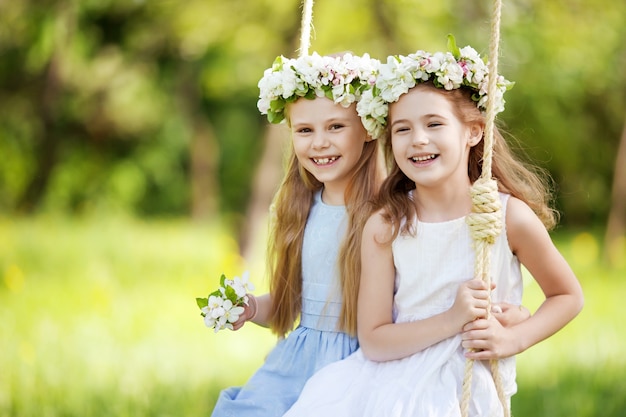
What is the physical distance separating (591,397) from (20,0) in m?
6.32

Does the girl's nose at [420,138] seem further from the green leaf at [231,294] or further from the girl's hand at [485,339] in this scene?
the green leaf at [231,294]

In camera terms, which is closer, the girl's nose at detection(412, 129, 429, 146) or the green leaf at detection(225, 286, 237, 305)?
the girl's nose at detection(412, 129, 429, 146)

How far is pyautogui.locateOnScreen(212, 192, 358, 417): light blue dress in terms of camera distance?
2680mm

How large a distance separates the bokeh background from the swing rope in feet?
1.87

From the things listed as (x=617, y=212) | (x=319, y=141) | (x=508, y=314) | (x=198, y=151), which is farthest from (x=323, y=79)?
(x=198, y=151)

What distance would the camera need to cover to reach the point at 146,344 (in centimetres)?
548

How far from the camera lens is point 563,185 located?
14156mm

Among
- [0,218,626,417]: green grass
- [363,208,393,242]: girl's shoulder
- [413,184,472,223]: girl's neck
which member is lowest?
[0,218,626,417]: green grass

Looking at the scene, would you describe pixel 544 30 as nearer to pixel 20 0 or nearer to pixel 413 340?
pixel 20 0

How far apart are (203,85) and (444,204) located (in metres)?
12.6

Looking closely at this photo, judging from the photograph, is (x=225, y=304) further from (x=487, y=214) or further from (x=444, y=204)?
(x=487, y=214)

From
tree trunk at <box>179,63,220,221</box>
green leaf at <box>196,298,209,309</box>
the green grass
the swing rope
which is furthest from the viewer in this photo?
tree trunk at <box>179,63,220,221</box>

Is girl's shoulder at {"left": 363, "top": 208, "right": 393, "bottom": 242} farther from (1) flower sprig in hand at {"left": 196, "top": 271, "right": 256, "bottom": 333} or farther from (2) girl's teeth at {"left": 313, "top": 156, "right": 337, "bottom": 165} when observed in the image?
(1) flower sprig in hand at {"left": 196, "top": 271, "right": 256, "bottom": 333}

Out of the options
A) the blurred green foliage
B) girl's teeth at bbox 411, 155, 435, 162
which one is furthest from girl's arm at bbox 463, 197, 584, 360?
the blurred green foliage
